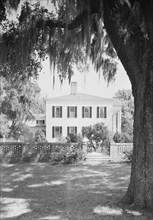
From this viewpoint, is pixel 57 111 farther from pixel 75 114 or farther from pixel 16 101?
pixel 16 101

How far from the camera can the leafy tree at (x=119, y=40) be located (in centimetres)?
523

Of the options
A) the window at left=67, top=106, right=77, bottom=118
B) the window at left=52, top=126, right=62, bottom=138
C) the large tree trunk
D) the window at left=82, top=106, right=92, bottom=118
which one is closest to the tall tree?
the window at left=52, top=126, right=62, bottom=138

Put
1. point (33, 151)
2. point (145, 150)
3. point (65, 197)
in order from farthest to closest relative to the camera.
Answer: point (33, 151) → point (65, 197) → point (145, 150)

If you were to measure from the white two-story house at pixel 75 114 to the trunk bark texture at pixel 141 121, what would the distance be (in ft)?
64.2

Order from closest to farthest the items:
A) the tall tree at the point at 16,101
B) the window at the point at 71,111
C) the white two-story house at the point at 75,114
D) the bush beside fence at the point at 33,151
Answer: the bush beside fence at the point at 33,151 < the tall tree at the point at 16,101 < the white two-story house at the point at 75,114 < the window at the point at 71,111

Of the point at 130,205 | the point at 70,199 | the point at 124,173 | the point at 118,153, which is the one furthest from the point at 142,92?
the point at 118,153

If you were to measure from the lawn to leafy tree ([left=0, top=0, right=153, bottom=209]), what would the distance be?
641 millimetres

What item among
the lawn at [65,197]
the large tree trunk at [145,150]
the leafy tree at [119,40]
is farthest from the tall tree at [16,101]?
the large tree trunk at [145,150]

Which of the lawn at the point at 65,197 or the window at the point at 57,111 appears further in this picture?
the window at the point at 57,111

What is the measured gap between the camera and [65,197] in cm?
638

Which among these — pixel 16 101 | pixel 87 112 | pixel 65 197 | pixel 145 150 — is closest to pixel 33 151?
pixel 16 101

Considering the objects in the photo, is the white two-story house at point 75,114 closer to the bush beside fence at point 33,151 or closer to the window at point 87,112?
the window at point 87,112

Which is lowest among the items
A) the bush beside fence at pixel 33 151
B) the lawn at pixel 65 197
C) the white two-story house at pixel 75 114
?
the lawn at pixel 65 197

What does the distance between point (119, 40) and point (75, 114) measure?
1991 centimetres
